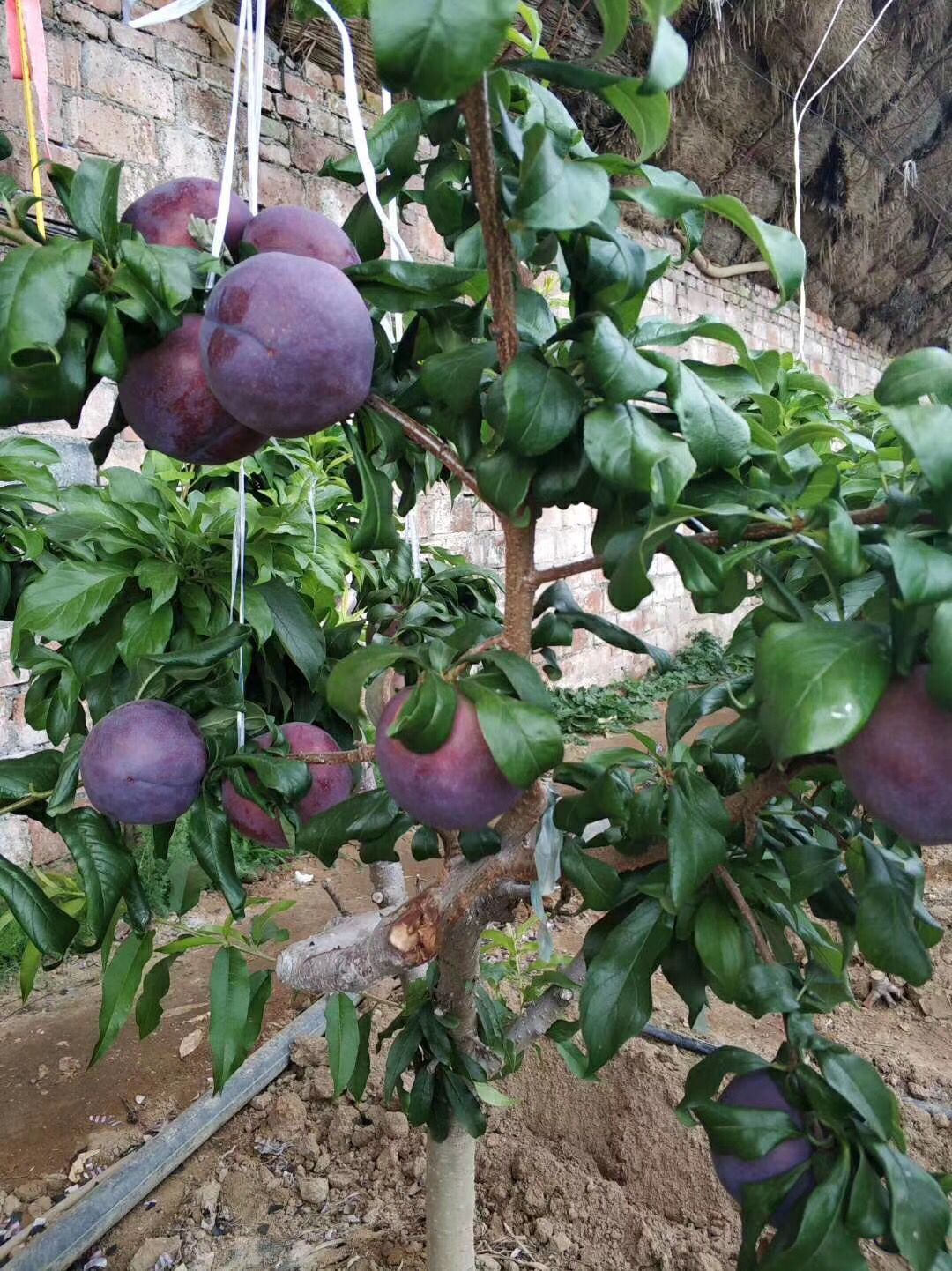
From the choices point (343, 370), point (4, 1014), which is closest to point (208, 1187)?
point (4, 1014)

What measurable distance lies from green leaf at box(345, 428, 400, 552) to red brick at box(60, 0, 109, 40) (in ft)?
9.79

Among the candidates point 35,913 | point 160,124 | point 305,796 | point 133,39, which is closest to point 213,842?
point 305,796

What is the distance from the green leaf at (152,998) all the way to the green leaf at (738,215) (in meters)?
0.86

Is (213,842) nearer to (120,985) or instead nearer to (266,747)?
(266,747)

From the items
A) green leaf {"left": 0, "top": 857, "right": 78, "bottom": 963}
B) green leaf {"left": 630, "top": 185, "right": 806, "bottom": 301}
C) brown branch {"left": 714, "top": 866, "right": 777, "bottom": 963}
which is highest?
green leaf {"left": 630, "top": 185, "right": 806, "bottom": 301}

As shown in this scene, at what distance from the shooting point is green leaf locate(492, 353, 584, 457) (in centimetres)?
51

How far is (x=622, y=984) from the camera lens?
2.21 feet

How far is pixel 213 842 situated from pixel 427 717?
0.37 m

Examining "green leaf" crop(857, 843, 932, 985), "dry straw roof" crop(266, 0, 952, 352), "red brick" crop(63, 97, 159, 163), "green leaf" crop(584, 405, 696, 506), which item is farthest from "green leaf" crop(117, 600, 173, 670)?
"dry straw roof" crop(266, 0, 952, 352)

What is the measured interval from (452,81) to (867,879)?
1.90ft

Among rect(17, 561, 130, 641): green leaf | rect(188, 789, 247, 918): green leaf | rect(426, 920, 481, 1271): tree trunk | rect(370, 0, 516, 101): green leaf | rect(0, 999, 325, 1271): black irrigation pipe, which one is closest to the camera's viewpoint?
rect(370, 0, 516, 101): green leaf

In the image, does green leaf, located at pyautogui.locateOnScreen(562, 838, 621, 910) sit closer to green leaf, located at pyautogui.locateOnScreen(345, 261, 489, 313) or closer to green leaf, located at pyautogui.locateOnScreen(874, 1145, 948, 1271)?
green leaf, located at pyautogui.locateOnScreen(874, 1145, 948, 1271)

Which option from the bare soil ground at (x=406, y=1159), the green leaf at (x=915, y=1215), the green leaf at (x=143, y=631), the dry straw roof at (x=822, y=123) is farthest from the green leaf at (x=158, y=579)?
the dry straw roof at (x=822, y=123)

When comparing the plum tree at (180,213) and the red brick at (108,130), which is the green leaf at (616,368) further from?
the red brick at (108,130)
